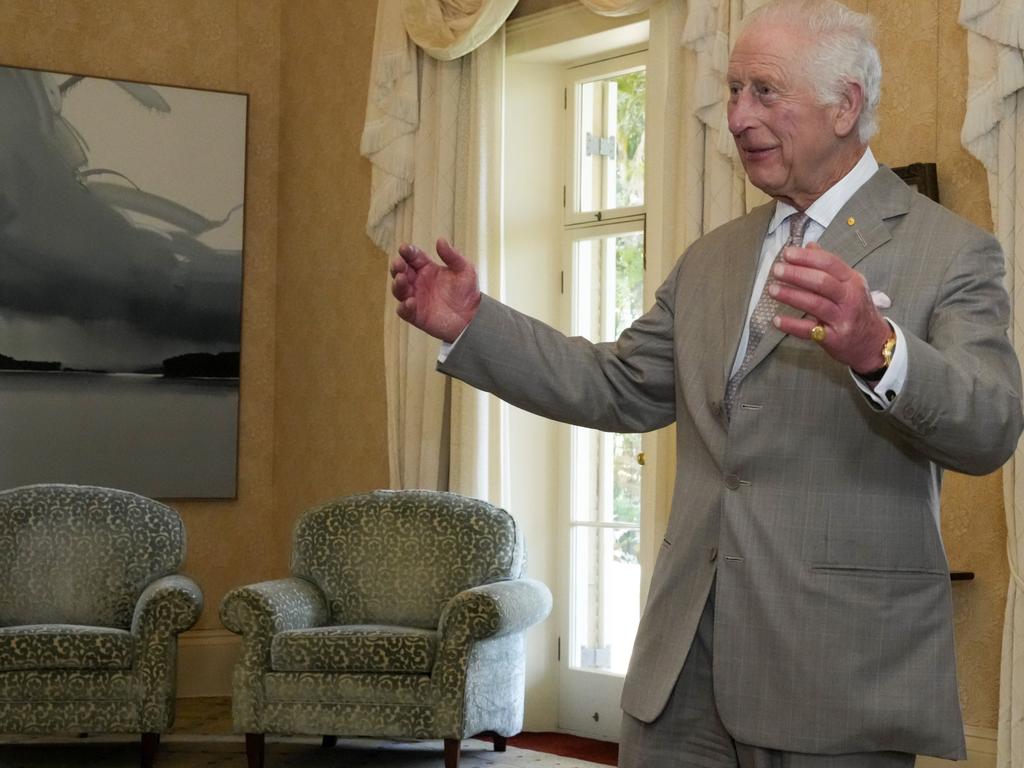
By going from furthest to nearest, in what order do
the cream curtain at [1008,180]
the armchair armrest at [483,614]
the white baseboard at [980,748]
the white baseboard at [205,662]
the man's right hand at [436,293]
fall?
the white baseboard at [205,662] → the armchair armrest at [483,614] → the white baseboard at [980,748] → the cream curtain at [1008,180] → the man's right hand at [436,293]

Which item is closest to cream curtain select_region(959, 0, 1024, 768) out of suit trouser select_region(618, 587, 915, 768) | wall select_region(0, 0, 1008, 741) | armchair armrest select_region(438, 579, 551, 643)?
armchair armrest select_region(438, 579, 551, 643)

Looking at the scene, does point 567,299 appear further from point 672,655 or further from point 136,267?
point 672,655

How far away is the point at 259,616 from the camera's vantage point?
180 inches

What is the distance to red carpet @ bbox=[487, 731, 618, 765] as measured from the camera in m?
5.03

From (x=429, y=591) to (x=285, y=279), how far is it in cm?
223

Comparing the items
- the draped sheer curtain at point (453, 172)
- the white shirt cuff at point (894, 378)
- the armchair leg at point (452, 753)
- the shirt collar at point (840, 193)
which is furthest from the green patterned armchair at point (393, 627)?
the white shirt cuff at point (894, 378)

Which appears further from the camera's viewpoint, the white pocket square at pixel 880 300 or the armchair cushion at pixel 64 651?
the armchair cushion at pixel 64 651

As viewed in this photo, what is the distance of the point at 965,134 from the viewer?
3.60 meters

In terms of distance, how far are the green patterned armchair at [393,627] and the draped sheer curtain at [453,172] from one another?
40 cm

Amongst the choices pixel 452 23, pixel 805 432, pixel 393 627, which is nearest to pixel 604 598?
pixel 393 627

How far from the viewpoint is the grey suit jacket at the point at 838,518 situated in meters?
1.53

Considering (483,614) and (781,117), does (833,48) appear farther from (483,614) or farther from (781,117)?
(483,614)

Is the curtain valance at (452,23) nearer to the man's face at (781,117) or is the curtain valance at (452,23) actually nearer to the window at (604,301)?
the window at (604,301)

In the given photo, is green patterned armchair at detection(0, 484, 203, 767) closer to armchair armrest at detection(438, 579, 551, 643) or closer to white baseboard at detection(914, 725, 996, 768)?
armchair armrest at detection(438, 579, 551, 643)
